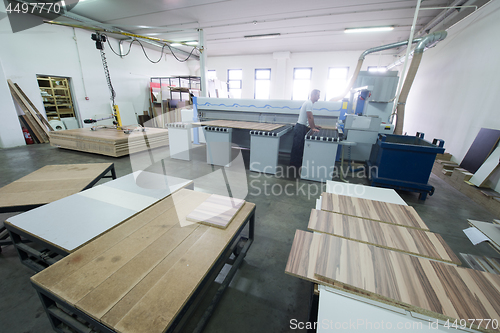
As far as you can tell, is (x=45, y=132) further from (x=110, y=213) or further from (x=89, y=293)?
(x=89, y=293)

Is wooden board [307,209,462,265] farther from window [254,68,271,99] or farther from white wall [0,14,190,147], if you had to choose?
window [254,68,271,99]

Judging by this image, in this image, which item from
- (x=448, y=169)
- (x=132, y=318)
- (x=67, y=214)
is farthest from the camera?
(x=448, y=169)

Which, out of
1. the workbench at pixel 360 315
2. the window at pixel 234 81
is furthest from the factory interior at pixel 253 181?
the window at pixel 234 81

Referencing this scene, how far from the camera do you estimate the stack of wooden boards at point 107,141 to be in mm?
4699

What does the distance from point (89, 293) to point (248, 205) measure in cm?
114

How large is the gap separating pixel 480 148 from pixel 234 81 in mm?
10242

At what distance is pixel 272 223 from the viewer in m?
2.43

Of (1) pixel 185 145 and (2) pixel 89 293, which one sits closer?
(2) pixel 89 293

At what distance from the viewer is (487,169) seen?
312cm

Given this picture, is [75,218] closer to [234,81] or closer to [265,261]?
[265,261]

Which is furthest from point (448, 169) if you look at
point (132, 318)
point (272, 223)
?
point (132, 318)

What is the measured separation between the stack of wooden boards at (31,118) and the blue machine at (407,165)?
29.3ft

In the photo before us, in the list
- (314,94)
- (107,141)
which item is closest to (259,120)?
(314,94)

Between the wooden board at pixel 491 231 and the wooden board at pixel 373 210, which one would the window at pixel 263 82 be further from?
the wooden board at pixel 491 231
